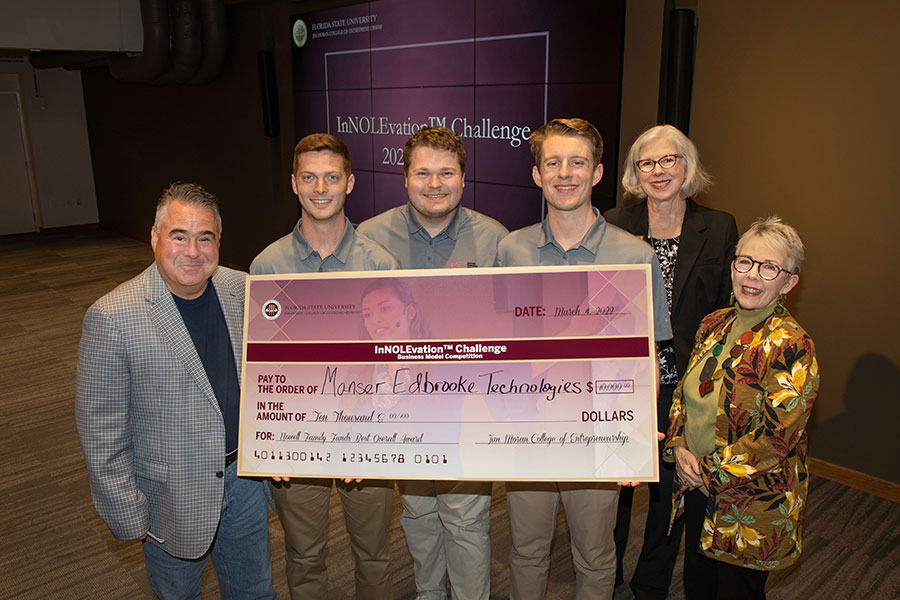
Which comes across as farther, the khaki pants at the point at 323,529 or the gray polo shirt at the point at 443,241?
the gray polo shirt at the point at 443,241

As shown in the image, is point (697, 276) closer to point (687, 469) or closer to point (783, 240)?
point (783, 240)

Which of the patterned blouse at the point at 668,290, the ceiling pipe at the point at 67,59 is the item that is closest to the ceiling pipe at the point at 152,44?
the ceiling pipe at the point at 67,59

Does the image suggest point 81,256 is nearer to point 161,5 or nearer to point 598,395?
point 161,5

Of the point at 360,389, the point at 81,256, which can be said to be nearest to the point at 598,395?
the point at 360,389

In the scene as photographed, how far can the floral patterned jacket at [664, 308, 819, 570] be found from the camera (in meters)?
1.82

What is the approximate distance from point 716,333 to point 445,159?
1.08m

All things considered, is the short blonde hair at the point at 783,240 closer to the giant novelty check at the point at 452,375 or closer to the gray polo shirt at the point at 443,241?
the giant novelty check at the point at 452,375

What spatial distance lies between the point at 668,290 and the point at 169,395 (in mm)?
1699

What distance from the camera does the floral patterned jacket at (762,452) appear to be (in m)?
1.82

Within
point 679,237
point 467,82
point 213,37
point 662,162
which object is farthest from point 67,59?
point 679,237

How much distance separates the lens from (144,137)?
32.1ft

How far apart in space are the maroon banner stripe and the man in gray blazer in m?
0.17

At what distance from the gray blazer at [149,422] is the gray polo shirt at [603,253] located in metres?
1.09

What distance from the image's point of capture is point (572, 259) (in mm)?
2127
